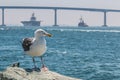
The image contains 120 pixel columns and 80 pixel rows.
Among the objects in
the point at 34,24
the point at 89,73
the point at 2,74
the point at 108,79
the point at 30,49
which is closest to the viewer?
the point at 2,74

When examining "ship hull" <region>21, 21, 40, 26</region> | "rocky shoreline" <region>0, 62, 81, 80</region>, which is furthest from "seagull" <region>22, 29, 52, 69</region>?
"ship hull" <region>21, 21, 40, 26</region>

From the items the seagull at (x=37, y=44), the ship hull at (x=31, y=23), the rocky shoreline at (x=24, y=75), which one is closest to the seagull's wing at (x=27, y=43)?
the seagull at (x=37, y=44)

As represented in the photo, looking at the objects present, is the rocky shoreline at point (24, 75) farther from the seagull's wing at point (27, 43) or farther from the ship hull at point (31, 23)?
the ship hull at point (31, 23)

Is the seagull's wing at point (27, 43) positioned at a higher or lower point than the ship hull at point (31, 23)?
higher

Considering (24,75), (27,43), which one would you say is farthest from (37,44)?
(24,75)

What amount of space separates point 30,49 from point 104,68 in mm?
16491

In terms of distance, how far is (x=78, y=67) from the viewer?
90.8ft

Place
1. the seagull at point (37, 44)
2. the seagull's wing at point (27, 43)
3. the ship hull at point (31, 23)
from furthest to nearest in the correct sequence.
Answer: the ship hull at point (31, 23) < the seagull's wing at point (27, 43) < the seagull at point (37, 44)

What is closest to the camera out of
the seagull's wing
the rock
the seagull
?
the rock

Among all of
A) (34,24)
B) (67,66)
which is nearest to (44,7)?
(34,24)

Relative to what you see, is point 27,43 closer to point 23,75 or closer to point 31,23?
point 23,75

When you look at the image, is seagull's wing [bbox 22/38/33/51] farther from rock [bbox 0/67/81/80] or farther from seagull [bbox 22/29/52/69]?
rock [bbox 0/67/81/80]

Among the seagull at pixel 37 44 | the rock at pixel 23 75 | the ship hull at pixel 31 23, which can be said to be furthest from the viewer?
the ship hull at pixel 31 23

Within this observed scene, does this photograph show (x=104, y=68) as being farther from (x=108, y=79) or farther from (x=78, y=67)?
(x=108, y=79)
